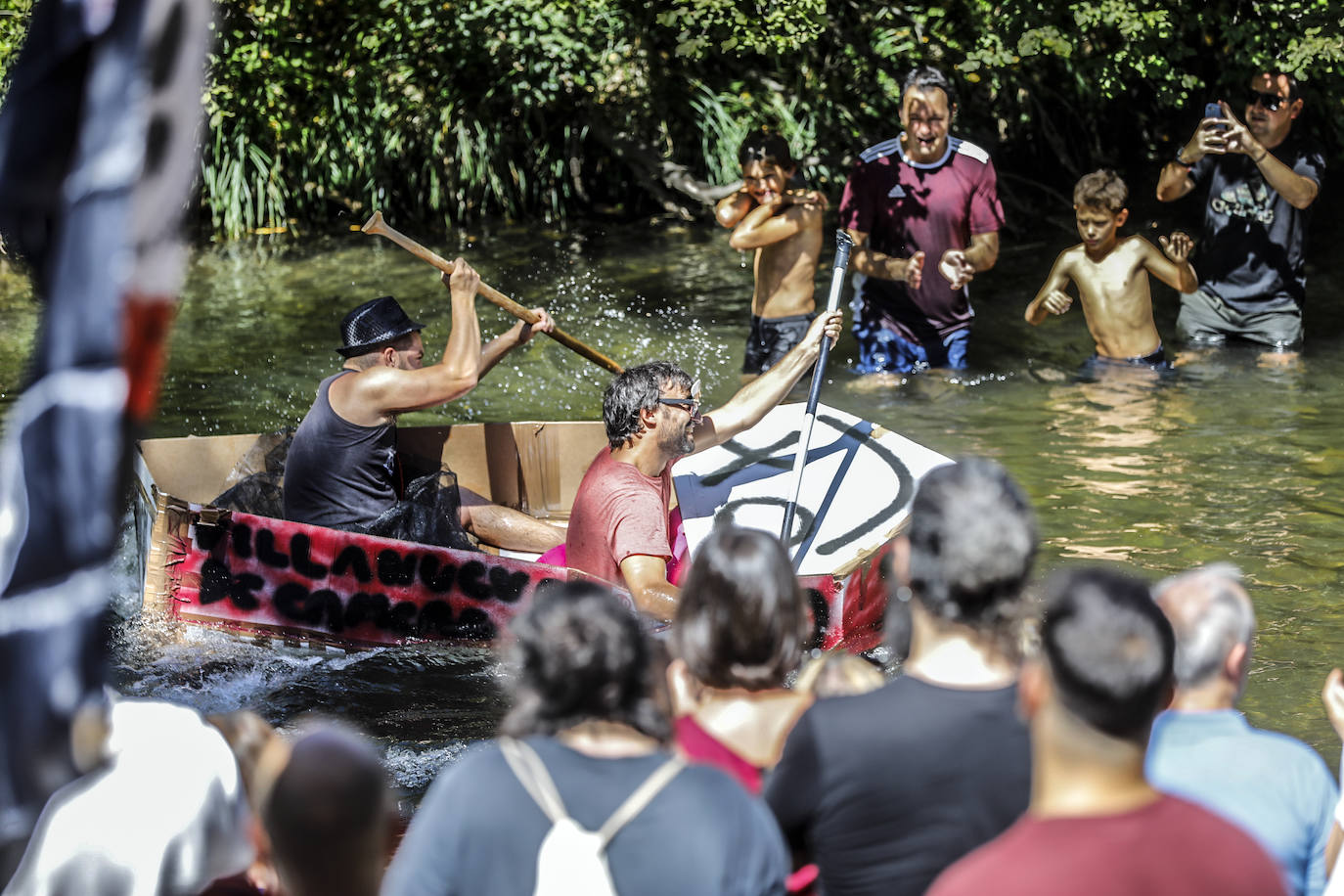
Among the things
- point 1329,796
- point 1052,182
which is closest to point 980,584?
point 1329,796

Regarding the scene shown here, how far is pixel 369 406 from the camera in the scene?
19.0 ft

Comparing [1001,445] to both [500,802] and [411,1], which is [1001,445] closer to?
[500,802]

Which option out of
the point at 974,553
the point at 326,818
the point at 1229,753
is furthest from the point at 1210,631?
the point at 326,818

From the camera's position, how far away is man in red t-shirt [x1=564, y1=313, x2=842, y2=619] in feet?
16.1

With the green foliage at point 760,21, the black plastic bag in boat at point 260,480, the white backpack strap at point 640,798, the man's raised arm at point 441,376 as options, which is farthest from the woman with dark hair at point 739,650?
the green foliage at point 760,21

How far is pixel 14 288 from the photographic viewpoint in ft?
39.1

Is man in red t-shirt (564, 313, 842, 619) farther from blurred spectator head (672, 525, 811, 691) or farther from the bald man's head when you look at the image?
the bald man's head

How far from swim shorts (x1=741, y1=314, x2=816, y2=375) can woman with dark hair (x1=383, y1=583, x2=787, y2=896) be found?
5941 millimetres

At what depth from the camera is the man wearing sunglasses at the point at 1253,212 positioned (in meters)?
7.73

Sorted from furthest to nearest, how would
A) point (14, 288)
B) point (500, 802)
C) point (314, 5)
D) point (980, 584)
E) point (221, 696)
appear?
point (314, 5) → point (14, 288) → point (221, 696) → point (980, 584) → point (500, 802)

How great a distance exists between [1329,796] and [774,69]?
38.6 feet

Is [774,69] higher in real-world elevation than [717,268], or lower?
A: higher

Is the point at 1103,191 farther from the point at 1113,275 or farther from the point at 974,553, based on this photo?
the point at 974,553

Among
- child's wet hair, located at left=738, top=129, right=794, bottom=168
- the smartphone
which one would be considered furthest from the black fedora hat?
the smartphone
